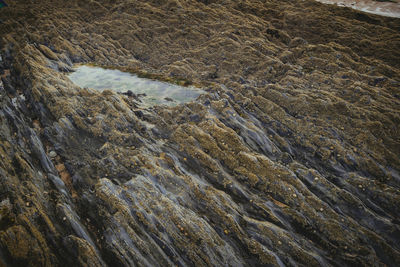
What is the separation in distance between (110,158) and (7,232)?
241 inches

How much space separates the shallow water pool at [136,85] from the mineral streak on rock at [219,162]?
90.4 inches

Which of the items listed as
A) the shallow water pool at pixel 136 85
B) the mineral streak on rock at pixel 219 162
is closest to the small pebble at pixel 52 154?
the mineral streak on rock at pixel 219 162

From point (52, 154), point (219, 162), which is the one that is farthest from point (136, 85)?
point (219, 162)

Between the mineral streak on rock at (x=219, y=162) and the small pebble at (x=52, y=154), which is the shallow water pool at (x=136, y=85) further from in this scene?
the small pebble at (x=52, y=154)

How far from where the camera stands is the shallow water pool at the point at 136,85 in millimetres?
21502

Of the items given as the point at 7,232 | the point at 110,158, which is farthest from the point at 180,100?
the point at 7,232

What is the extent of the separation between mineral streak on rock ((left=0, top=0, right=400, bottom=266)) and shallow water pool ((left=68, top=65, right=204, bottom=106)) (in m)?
2.30

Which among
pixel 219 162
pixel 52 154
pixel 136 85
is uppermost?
pixel 136 85

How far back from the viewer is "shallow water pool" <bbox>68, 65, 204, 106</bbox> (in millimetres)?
21502

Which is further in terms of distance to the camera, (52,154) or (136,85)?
(136,85)

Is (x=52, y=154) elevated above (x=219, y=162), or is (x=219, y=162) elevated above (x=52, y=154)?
(x=219, y=162)

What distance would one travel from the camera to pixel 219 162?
47.4 ft

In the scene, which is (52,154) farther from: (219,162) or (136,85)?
(136,85)

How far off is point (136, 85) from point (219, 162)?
49.3 feet
